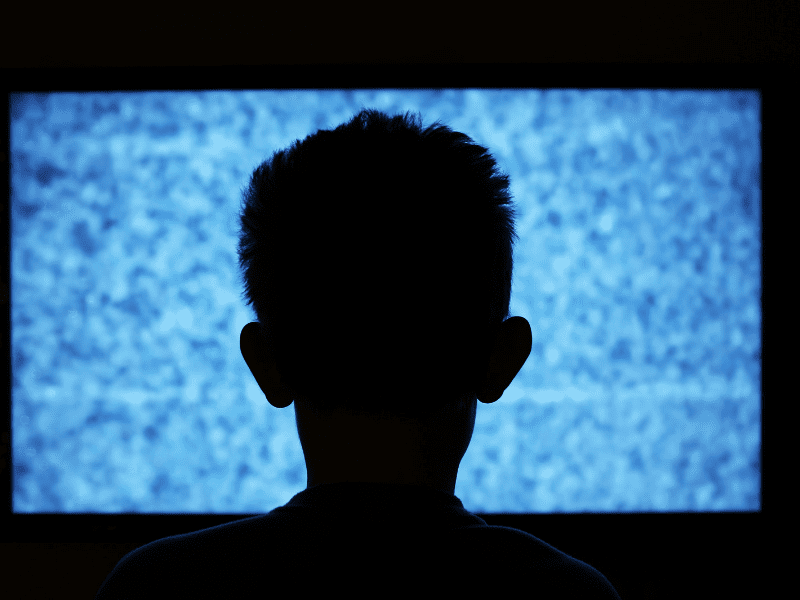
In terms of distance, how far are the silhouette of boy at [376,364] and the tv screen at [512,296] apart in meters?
0.51

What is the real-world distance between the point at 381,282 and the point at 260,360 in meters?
0.16

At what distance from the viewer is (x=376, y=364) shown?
503 millimetres

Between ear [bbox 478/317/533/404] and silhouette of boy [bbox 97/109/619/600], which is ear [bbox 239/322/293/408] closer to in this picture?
silhouette of boy [bbox 97/109/619/600]

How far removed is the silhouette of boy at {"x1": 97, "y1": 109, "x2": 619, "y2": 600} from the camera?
0.45 meters

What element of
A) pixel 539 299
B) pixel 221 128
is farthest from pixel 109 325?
pixel 539 299

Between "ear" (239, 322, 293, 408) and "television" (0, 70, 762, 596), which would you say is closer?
"ear" (239, 322, 293, 408)

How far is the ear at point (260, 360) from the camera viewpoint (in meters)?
0.56

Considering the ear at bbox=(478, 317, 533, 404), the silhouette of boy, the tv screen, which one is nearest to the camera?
the silhouette of boy

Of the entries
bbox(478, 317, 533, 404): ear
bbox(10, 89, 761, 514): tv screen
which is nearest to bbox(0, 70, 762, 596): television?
bbox(10, 89, 761, 514): tv screen

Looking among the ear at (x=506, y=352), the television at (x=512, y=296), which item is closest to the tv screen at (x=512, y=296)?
the television at (x=512, y=296)

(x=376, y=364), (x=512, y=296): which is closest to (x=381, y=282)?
(x=376, y=364)

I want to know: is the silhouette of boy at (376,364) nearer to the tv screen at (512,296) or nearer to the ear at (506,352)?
the ear at (506,352)

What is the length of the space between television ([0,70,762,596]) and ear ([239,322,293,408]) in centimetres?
48

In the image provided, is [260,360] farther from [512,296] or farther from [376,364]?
[512,296]
